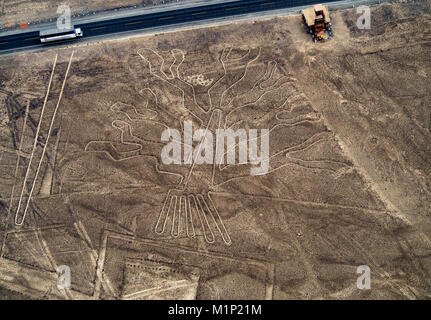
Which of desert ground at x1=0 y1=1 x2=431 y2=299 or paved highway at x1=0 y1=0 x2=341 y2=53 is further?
paved highway at x1=0 y1=0 x2=341 y2=53

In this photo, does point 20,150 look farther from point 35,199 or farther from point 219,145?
point 219,145

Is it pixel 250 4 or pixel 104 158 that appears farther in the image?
pixel 250 4

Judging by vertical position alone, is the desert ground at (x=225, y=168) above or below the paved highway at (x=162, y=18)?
below

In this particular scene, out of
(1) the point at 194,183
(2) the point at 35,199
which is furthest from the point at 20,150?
(1) the point at 194,183

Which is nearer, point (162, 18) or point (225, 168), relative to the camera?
point (225, 168)

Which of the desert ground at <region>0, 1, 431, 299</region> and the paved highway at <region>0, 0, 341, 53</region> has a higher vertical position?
the paved highway at <region>0, 0, 341, 53</region>
